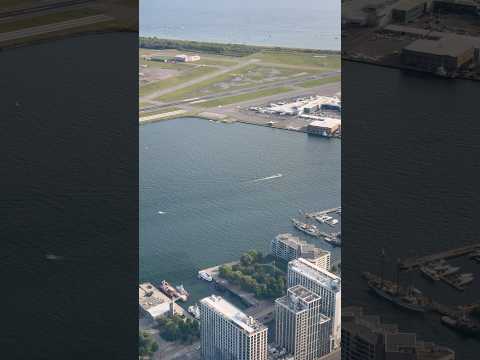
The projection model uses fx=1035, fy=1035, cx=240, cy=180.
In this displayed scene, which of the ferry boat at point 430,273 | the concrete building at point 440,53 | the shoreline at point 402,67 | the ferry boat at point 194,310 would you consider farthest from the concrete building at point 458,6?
the ferry boat at point 194,310

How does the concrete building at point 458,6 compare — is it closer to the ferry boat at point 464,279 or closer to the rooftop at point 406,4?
the rooftop at point 406,4

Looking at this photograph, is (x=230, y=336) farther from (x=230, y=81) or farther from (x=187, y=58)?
(x=187, y=58)

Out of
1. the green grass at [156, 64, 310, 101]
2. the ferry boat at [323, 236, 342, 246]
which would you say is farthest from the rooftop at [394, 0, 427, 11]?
the ferry boat at [323, 236, 342, 246]

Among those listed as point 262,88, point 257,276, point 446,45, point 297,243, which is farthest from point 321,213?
point 446,45
